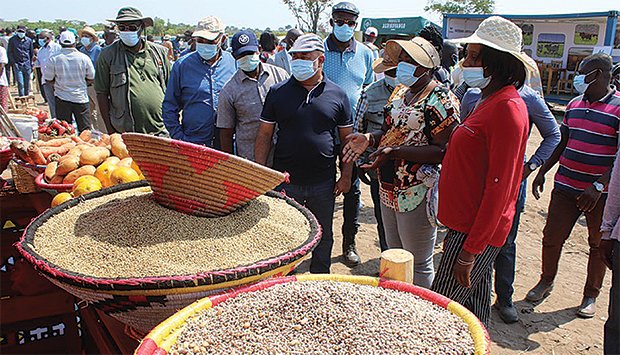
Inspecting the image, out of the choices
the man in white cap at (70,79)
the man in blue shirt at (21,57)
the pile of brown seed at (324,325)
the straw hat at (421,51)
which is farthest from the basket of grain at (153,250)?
the man in blue shirt at (21,57)

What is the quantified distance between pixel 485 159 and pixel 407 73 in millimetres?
785

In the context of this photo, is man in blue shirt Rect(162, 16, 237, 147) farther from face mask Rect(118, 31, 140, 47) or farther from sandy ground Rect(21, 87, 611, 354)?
sandy ground Rect(21, 87, 611, 354)

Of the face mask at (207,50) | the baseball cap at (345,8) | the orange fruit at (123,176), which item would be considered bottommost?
the orange fruit at (123,176)

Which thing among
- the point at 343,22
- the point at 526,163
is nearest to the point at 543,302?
the point at 526,163

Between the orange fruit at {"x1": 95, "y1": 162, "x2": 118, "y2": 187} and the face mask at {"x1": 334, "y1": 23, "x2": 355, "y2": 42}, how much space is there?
7.64ft

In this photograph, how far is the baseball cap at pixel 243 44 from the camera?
3484 mm

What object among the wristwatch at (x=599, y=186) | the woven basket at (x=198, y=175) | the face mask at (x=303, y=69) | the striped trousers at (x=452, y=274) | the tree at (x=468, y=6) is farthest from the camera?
the tree at (x=468, y=6)

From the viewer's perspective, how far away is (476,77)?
7.04 feet

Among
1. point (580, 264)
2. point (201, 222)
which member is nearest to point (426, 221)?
point (201, 222)

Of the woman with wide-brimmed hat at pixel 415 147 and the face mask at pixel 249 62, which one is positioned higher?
the face mask at pixel 249 62

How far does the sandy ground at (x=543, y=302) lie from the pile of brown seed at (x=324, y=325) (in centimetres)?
212

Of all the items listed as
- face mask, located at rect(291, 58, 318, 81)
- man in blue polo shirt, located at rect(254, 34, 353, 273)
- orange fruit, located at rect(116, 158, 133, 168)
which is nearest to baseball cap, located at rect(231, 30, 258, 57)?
man in blue polo shirt, located at rect(254, 34, 353, 273)

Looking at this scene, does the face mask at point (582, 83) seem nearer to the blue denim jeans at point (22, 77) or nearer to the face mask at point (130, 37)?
the face mask at point (130, 37)

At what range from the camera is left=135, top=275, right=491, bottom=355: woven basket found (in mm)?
1176
